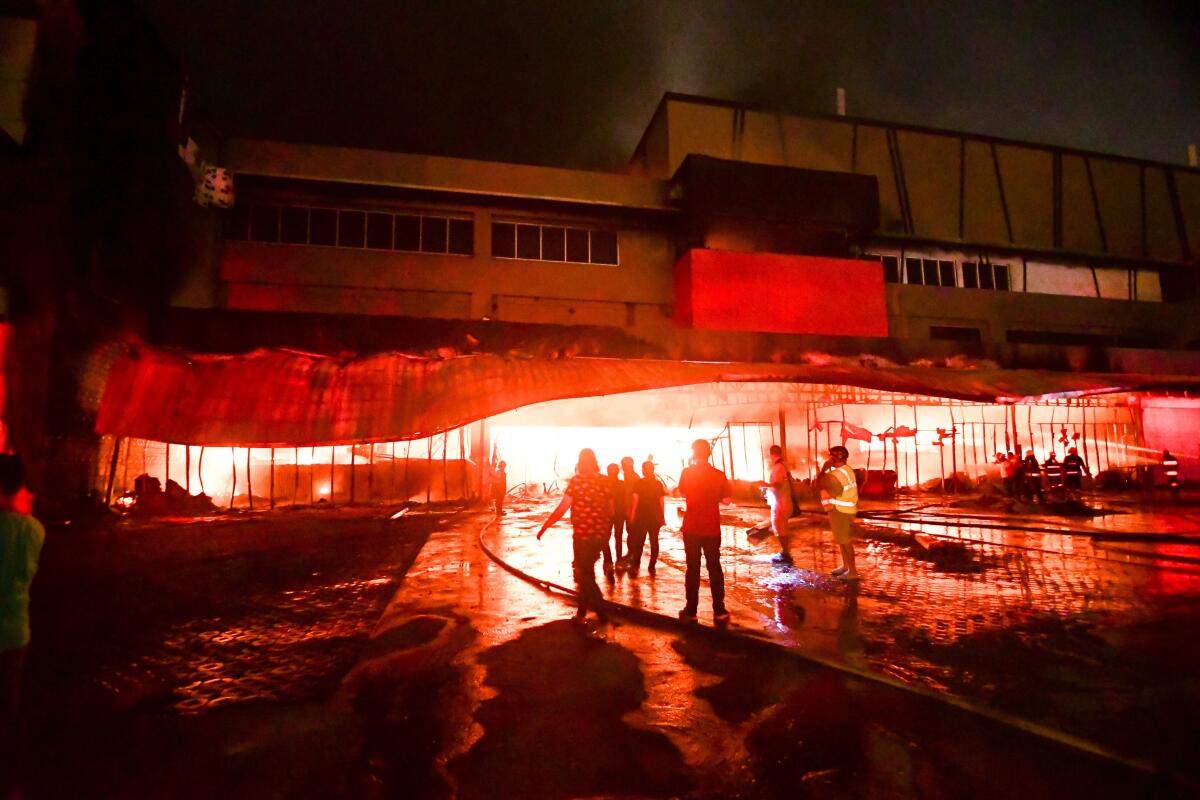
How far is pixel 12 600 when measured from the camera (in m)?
3.19

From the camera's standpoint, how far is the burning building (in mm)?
11117

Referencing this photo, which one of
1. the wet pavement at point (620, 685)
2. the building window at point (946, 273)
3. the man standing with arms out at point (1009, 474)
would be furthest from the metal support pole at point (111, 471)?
the building window at point (946, 273)

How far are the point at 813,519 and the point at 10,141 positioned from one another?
59.5 feet

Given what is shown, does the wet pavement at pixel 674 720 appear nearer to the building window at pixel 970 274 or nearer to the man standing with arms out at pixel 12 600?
the man standing with arms out at pixel 12 600

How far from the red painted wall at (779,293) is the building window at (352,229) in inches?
336

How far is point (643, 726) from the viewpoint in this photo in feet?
13.0

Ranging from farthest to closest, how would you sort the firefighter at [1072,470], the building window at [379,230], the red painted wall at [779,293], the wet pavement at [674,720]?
1. the red painted wall at [779,293]
2. the building window at [379,230]
3. the firefighter at [1072,470]
4. the wet pavement at [674,720]

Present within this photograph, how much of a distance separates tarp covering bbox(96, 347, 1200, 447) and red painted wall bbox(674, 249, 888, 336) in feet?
31.4

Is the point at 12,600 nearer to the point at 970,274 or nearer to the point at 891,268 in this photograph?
the point at 891,268

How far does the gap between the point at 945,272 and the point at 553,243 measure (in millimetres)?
17296

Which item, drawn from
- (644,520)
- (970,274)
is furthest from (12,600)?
(970,274)

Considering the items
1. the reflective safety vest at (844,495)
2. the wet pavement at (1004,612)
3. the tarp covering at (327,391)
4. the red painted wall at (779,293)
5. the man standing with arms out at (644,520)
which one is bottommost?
the wet pavement at (1004,612)

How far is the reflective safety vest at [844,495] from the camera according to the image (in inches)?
307

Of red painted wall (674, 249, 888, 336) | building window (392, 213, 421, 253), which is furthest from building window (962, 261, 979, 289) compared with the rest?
building window (392, 213, 421, 253)
